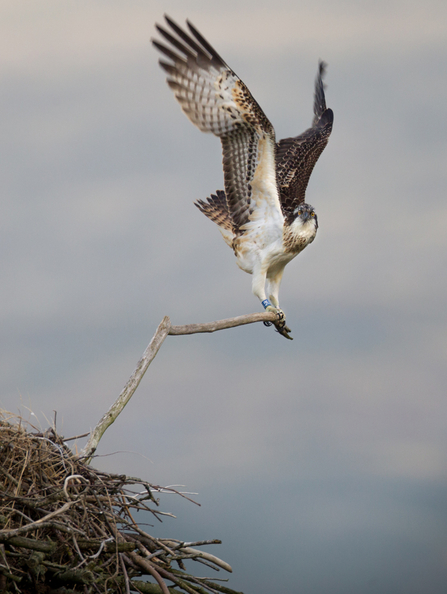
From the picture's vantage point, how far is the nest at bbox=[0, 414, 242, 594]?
347 centimetres

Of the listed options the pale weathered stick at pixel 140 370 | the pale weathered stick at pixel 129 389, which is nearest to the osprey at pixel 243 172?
the pale weathered stick at pixel 140 370

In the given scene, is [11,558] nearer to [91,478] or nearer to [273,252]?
→ [91,478]

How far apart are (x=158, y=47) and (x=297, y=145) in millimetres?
3126

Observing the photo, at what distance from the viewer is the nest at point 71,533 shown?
11.4 feet

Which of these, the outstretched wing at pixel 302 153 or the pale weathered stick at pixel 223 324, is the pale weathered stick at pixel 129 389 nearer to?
the pale weathered stick at pixel 223 324

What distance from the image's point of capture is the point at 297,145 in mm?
8484

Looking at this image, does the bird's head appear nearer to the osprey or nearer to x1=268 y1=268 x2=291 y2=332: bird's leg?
the osprey

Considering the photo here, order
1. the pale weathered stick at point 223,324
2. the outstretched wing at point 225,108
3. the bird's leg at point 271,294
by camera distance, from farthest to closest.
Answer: the bird's leg at point 271,294 → the outstretched wing at point 225,108 → the pale weathered stick at point 223,324

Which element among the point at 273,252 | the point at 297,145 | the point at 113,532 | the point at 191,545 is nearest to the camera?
the point at 113,532

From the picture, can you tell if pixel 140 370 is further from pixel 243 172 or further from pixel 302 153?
pixel 302 153

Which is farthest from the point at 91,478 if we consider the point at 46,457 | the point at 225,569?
the point at 225,569

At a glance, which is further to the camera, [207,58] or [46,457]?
[207,58]

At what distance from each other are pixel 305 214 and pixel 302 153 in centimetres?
205

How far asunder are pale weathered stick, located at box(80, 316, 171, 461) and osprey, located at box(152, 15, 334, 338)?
1812mm
